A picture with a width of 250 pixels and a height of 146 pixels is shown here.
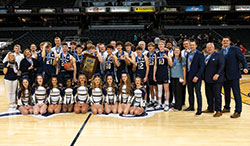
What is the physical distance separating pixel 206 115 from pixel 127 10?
57.1 ft

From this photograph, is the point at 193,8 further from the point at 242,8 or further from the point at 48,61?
the point at 48,61

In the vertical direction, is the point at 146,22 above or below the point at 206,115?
above

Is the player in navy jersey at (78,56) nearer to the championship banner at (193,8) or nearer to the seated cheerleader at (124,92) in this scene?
the seated cheerleader at (124,92)

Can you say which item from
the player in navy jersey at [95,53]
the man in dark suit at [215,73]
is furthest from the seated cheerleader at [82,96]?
the man in dark suit at [215,73]

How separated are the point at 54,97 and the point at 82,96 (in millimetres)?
613

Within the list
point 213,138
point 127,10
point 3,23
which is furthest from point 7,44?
point 213,138

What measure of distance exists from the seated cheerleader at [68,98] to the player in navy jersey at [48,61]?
2.00 feet

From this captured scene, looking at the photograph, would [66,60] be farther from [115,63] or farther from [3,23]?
[3,23]

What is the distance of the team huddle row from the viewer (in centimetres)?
405

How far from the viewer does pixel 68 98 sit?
4273mm

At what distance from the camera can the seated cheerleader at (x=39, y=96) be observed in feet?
13.6

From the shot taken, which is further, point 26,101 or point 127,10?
point 127,10

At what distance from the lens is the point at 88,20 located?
23.2m

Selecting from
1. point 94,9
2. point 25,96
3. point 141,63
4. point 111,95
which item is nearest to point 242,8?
point 94,9
